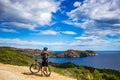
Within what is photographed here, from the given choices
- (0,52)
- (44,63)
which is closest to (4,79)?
(44,63)

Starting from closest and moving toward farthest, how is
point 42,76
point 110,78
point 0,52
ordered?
point 42,76
point 0,52
point 110,78

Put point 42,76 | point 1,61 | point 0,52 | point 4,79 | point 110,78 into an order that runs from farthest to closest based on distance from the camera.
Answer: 1. point 110,78
2. point 0,52
3. point 1,61
4. point 42,76
5. point 4,79

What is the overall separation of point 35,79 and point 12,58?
14.4 meters

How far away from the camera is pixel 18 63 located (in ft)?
104

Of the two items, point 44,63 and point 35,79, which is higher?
point 44,63

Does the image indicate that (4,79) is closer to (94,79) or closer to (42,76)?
(42,76)

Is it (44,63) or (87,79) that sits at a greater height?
(44,63)

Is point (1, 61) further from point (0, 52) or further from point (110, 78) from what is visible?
point (110, 78)

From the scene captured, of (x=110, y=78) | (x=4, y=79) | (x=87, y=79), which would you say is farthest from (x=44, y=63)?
(x=110, y=78)

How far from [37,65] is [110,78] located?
25.9 meters

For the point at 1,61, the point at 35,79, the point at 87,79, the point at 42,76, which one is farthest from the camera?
the point at 1,61

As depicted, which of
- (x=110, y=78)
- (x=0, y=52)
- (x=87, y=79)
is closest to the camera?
(x=87, y=79)

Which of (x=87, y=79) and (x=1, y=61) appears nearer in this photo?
(x=87, y=79)

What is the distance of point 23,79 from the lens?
19062 mm
